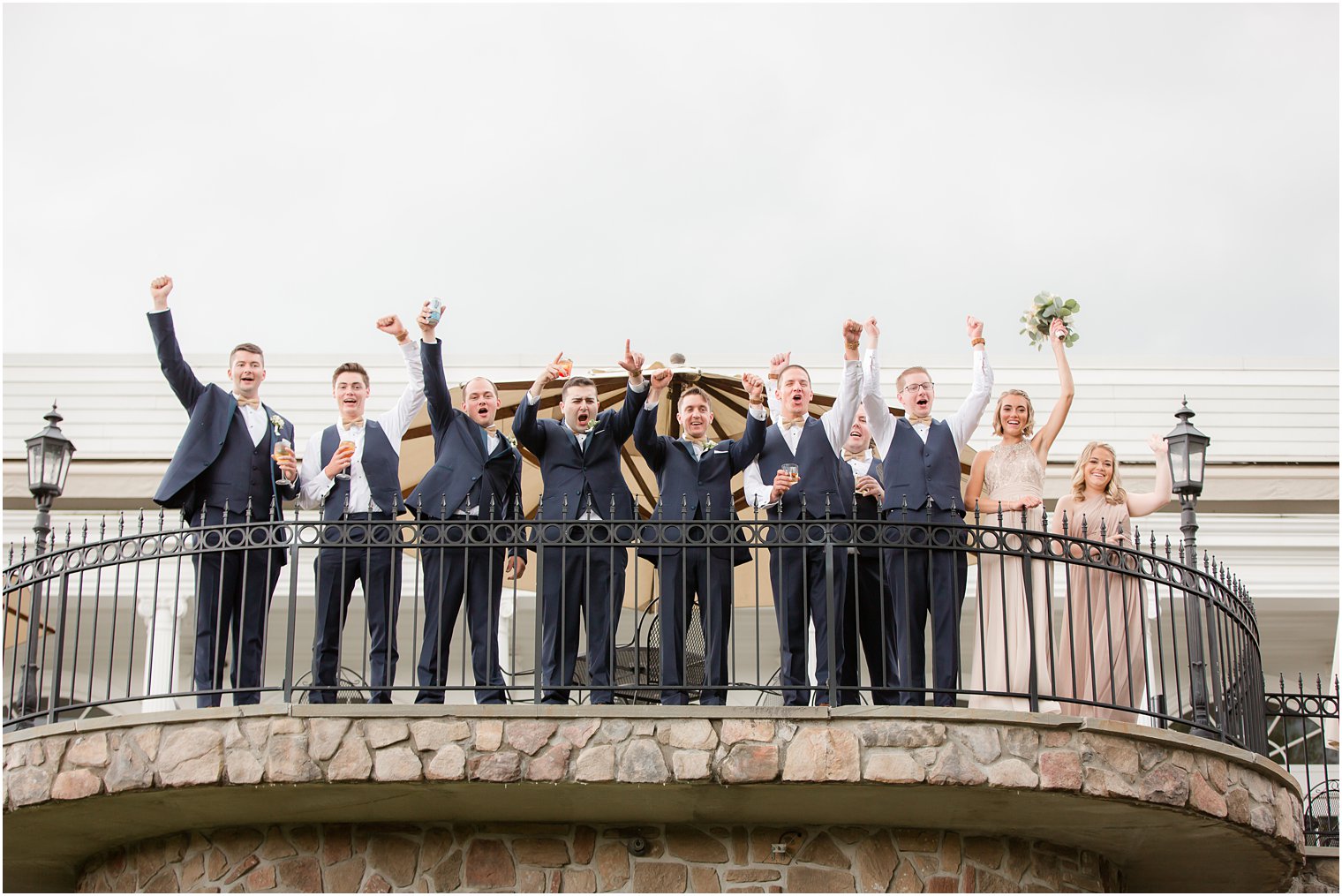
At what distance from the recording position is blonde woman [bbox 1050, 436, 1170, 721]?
9.83m

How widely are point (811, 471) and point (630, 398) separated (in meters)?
1.18

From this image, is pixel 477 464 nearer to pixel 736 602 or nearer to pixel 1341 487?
pixel 736 602

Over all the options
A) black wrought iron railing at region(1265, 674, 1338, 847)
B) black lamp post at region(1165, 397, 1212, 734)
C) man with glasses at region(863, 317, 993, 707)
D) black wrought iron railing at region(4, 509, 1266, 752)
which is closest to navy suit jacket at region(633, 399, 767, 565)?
black wrought iron railing at region(4, 509, 1266, 752)

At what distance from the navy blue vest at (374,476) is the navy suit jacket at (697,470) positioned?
→ 1.47 m

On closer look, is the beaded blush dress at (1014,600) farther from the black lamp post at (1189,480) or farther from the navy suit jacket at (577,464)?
the navy suit jacket at (577,464)

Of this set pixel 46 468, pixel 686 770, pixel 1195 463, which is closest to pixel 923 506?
pixel 1195 463

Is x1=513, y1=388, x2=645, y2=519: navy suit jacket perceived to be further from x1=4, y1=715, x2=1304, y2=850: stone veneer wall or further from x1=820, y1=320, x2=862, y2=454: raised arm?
x1=4, y1=715, x2=1304, y2=850: stone veneer wall

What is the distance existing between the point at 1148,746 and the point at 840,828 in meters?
1.71

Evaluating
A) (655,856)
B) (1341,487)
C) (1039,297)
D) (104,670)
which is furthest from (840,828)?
(104,670)

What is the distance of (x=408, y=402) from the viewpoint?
31.7 feet

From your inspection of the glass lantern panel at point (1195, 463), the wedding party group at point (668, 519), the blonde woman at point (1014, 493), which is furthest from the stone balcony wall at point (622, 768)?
the glass lantern panel at point (1195, 463)

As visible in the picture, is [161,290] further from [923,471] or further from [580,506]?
[923,471]

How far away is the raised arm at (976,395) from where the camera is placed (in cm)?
970

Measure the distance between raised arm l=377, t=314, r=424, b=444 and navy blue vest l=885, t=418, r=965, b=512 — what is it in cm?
271
